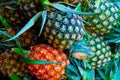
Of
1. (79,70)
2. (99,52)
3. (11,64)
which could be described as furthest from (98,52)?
(11,64)

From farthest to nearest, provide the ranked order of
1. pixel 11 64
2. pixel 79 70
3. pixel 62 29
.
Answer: pixel 79 70 → pixel 11 64 → pixel 62 29

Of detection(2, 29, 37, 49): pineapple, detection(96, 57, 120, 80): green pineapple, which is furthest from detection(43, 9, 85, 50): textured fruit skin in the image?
detection(96, 57, 120, 80): green pineapple

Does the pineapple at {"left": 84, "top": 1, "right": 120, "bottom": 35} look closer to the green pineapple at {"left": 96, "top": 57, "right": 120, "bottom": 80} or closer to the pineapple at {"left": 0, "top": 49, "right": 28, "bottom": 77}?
the green pineapple at {"left": 96, "top": 57, "right": 120, "bottom": 80}

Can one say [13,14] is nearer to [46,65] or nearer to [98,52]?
[46,65]

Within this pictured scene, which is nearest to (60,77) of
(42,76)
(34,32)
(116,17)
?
(42,76)

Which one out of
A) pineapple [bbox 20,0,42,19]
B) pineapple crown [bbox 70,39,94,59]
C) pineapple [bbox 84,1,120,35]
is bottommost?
pineapple crown [bbox 70,39,94,59]

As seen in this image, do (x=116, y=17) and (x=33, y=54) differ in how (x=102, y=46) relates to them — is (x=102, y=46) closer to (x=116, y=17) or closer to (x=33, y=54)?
(x=116, y=17)
